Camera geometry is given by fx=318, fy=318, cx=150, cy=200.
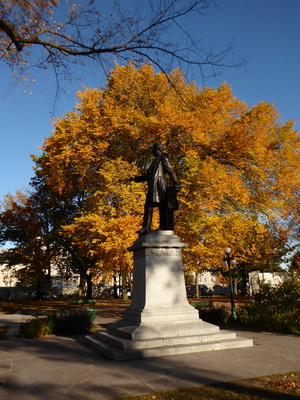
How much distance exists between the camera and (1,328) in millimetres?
13984

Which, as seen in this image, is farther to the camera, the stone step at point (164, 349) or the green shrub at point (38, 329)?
the green shrub at point (38, 329)

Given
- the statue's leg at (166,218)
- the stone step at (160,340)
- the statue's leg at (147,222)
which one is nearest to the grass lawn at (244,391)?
the stone step at (160,340)

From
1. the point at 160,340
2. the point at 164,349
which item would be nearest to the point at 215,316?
the point at 160,340

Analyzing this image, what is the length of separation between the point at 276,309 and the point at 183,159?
8.73 meters

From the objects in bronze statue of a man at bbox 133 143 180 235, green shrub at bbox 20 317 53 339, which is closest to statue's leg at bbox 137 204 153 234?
bronze statue of a man at bbox 133 143 180 235

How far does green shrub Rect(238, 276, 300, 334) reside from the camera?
36.9 feet

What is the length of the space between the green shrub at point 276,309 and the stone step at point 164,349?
3.56m

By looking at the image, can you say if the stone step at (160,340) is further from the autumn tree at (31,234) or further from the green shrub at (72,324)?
the autumn tree at (31,234)

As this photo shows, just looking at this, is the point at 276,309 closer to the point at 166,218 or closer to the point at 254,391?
the point at 166,218

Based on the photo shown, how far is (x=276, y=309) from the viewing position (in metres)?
11.9

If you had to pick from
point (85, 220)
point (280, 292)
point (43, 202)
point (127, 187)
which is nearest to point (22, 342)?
point (85, 220)

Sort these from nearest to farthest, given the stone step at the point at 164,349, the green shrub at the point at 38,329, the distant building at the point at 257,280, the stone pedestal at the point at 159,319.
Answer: the stone step at the point at 164,349 < the stone pedestal at the point at 159,319 < the green shrub at the point at 38,329 < the distant building at the point at 257,280

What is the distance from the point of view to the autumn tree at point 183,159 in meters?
15.5

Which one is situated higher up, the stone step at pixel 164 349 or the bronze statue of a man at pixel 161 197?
the bronze statue of a man at pixel 161 197
